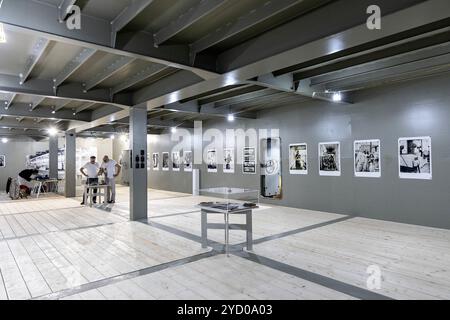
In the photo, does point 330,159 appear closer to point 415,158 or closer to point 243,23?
point 415,158

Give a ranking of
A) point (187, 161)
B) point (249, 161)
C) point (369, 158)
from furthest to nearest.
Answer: point (187, 161) < point (249, 161) < point (369, 158)

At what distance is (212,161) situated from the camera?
38.6 ft

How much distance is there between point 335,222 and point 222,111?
4.66 meters

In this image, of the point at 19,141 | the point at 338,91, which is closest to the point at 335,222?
the point at 338,91

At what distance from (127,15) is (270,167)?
22.8ft

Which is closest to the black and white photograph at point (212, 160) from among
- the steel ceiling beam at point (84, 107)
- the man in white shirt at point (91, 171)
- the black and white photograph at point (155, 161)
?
the man in white shirt at point (91, 171)

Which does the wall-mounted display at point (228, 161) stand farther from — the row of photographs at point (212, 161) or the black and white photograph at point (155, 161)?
the black and white photograph at point (155, 161)

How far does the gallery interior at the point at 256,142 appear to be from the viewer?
130 inches

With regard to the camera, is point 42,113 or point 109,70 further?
point 42,113

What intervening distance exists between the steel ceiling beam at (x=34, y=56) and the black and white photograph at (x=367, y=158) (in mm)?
6782

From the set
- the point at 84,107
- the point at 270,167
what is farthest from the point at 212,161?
the point at 84,107

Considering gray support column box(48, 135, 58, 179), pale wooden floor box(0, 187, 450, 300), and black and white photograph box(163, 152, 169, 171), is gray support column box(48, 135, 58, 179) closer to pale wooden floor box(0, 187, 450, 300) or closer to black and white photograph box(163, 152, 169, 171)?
black and white photograph box(163, 152, 169, 171)

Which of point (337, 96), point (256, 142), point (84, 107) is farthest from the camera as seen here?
point (256, 142)

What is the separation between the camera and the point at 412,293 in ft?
10.4
